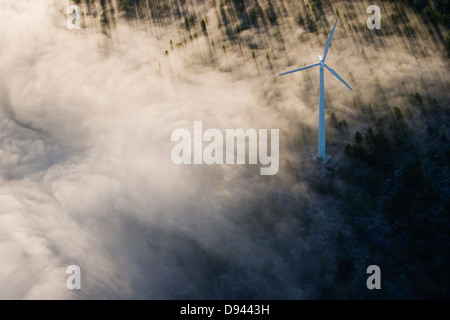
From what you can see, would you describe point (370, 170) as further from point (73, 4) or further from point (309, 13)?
point (73, 4)

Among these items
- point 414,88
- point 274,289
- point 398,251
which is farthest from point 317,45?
point 274,289

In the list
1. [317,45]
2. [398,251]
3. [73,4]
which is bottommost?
[398,251]

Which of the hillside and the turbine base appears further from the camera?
the turbine base

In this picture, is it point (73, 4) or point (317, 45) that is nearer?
point (317, 45)

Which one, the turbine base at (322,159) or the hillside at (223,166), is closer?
the hillside at (223,166)

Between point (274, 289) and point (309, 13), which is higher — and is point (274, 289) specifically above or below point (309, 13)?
below

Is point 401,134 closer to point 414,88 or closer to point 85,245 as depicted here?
point 414,88
